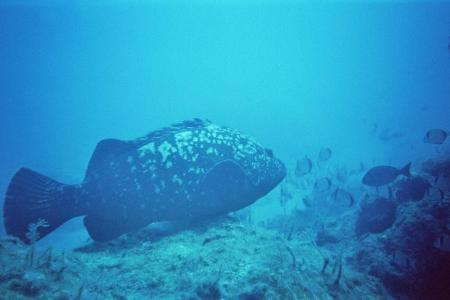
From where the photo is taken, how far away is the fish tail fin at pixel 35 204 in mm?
4086

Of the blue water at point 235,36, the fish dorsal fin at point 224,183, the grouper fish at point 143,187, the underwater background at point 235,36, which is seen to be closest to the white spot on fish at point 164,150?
the grouper fish at point 143,187

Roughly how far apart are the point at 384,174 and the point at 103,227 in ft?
24.4

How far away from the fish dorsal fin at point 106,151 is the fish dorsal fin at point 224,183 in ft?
4.97

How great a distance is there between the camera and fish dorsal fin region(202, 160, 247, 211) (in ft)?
15.3

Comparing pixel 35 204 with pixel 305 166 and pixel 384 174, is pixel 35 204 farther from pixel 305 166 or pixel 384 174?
pixel 305 166

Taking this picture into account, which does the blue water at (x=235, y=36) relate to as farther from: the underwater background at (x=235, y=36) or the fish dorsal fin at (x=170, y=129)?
the fish dorsal fin at (x=170, y=129)

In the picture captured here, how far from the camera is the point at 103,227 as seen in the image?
14.7 feet

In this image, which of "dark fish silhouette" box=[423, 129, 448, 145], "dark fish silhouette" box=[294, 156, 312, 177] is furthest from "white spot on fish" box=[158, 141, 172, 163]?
"dark fish silhouette" box=[423, 129, 448, 145]

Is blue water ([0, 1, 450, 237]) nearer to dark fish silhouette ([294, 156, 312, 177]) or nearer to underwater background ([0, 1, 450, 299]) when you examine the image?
underwater background ([0, 1, 450, 299])

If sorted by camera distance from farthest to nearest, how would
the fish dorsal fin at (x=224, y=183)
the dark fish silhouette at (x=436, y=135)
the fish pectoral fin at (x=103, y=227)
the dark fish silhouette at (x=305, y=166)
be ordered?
the dark fish silhouette at (x=305, y=166), the dark fish silhouette at (x=436, y=135), the fish dorsal fin at (x=224, y=183), the fish pectoral fin at (x=103, y=227)

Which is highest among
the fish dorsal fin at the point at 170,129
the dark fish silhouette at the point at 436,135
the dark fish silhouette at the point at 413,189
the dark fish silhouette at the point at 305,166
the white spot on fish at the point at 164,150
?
the fish dorsal fin at the point at 170,129

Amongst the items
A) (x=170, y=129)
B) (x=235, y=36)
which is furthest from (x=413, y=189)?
(x=235, y=36)

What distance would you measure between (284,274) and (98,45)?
182m

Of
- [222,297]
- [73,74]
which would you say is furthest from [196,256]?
[73,74]
